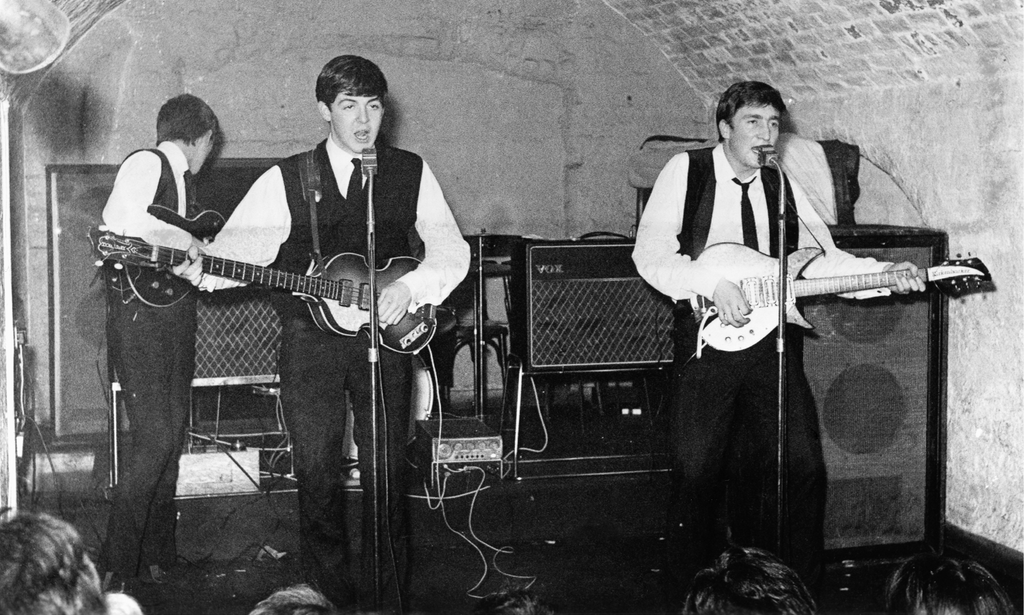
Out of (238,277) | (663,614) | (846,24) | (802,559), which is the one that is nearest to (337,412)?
(238,277)

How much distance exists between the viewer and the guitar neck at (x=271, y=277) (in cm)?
361

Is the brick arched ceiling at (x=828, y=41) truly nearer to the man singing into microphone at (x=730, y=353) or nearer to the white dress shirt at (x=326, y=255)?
the man singing into microphone at (x=730, y=353)

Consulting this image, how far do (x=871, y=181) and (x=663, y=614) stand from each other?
2.11m

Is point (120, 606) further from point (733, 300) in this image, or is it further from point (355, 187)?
point (733, 300)

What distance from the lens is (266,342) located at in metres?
4.44

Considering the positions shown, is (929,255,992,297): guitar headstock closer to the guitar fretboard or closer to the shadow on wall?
the guitar fretboard

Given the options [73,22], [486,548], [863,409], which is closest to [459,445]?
[486,548]

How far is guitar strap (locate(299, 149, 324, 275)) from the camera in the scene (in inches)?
143

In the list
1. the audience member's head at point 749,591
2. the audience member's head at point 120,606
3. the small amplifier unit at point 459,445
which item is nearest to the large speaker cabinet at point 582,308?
the small amplifier unit at point 459,445

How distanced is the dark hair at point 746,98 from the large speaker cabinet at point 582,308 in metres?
0.74

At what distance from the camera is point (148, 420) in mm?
3982

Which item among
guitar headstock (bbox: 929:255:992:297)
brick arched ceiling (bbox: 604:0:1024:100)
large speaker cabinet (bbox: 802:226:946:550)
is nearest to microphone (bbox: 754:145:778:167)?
large speaker cabinet (bbox: 802:226:946:550)

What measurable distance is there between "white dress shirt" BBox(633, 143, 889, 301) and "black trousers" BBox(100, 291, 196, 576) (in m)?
1.63

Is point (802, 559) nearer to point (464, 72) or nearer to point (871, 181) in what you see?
point (871, 181)
